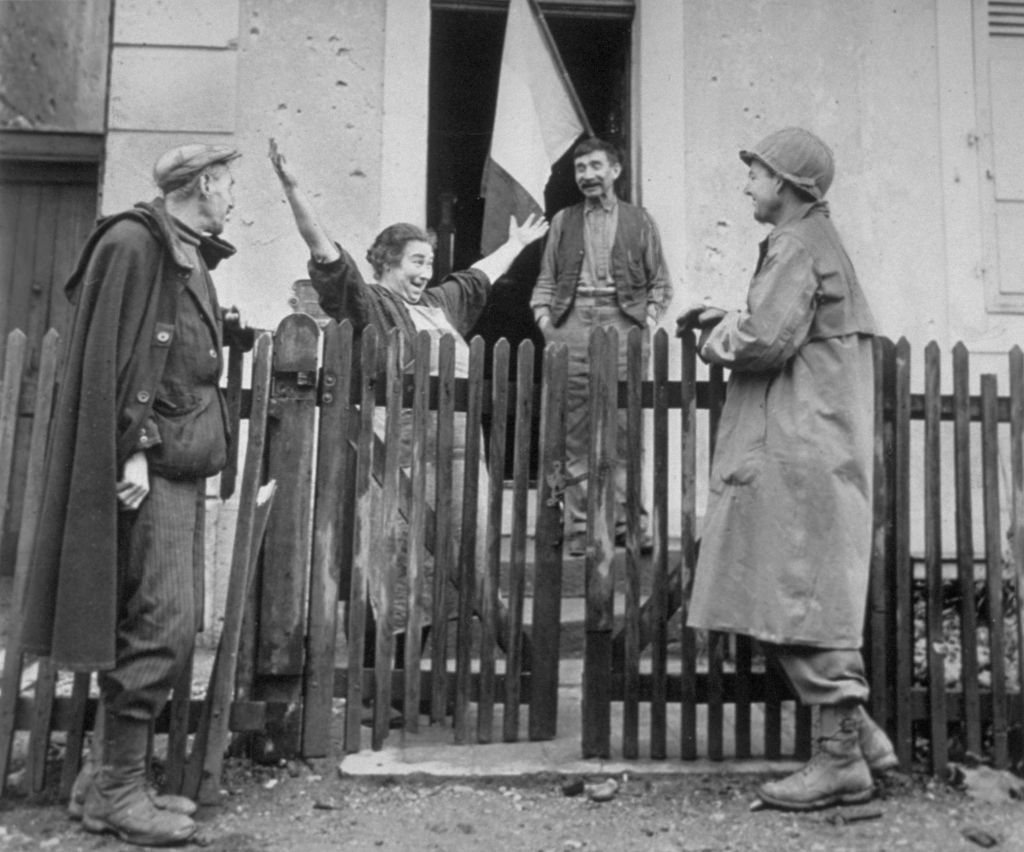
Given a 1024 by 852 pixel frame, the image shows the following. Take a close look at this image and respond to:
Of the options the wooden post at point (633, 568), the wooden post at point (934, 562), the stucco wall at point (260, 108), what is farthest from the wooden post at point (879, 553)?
the stucco wall at point (260, 108)

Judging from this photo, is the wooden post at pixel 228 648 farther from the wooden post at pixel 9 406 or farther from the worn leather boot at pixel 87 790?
the wooden post at pixel 9 406

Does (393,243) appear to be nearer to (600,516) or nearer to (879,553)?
(600,516)

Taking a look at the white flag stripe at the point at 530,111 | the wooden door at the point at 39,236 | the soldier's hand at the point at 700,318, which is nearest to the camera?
the soldier's hand at the point at 700,318

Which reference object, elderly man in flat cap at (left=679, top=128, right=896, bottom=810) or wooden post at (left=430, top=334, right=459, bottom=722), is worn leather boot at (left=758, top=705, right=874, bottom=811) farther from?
wooden post at (left=430, top=334, right=459, bottom=722)

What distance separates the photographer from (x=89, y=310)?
3035 mm

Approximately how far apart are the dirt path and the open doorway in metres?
3.97

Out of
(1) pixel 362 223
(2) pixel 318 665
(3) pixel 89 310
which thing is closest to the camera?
(3) pixel 89 310

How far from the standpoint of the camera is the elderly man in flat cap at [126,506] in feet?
9.72

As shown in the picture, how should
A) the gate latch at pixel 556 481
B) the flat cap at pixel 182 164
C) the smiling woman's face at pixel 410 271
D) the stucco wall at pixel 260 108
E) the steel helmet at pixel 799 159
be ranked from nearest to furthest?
the flat cap at pixel 182 164 → the steel helmet at pixel 799 159 → the gate latch at pixel 556 481 → the smiling woman's face at pixel 410 271 → the stucco wall at pixel 260 108

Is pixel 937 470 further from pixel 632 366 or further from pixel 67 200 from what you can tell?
pixel 67 200

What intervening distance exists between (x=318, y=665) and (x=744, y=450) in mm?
1575

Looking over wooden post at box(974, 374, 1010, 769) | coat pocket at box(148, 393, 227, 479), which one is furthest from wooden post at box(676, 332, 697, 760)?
coat pocket at box(148, 393, 227, 479)

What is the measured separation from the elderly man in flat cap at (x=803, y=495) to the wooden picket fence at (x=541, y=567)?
0.31 meters

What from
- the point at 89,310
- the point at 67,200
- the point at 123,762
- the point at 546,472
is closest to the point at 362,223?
the point at 67,200
